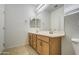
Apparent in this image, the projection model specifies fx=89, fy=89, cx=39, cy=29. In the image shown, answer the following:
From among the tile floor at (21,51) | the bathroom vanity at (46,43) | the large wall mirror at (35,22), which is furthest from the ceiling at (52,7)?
the tile floor at (21,51)

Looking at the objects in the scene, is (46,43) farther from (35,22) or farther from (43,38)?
(35,22)

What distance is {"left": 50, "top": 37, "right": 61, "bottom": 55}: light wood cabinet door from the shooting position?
1258 mm

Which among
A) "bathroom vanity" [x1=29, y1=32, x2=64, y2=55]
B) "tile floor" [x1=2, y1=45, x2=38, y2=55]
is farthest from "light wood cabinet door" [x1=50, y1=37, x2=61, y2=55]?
"tile floor" [x1=2, y1=45, x2=38, y2=55]

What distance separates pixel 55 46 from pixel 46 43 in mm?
136

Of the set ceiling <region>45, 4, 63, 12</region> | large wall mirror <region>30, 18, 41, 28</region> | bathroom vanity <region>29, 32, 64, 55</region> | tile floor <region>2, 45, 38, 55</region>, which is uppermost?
ceiling <region>45, 4, 63, 12</region>

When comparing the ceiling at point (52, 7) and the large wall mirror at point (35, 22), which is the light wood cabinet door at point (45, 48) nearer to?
the large wall mirror at point (35, 22)

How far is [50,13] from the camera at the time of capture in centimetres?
131

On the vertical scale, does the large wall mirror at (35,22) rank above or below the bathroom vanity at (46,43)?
above

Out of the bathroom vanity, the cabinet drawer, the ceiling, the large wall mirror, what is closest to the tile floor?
the bathroom vanity

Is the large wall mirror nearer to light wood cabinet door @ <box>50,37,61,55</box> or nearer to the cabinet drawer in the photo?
the cabinet drawer

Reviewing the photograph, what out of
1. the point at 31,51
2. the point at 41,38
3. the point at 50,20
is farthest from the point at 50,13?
the point at 31,51

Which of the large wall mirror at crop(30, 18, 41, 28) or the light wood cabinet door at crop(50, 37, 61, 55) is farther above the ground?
the large wall mirror at crop(30, 18, 41, 28)

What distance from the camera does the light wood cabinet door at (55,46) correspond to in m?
1.26

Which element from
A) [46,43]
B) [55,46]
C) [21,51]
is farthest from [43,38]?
[21,51]
